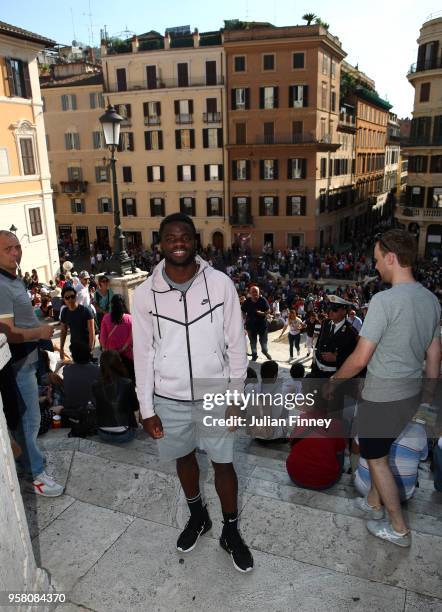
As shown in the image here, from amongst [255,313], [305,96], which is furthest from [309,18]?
[255,313]

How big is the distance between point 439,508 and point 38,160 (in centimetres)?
2431

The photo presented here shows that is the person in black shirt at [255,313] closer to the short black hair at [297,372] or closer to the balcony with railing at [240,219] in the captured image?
the short black hair at [297,372]

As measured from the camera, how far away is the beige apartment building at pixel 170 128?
34562mm

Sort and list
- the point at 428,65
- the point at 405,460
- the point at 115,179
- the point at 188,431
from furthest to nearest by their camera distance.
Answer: the point at 428,65, the point at 115,179, the point at 405,460, the point at 188,431

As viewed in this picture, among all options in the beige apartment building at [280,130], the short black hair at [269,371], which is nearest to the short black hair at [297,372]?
the short black hair at [269,371]

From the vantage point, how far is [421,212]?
111 feet

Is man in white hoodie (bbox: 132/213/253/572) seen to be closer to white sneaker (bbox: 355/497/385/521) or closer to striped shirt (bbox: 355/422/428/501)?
white sneaker (bbox: 355/497/385/521)

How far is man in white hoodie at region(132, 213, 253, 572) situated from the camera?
2.71 metres

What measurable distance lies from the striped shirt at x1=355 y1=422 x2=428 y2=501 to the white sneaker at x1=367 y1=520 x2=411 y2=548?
0.48 m

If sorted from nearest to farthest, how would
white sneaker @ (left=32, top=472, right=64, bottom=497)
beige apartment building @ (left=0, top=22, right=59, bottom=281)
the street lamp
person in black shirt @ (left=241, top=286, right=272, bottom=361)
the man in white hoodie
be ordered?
the man in white hoodie < white sneaker @ (left=32, top=472, right=64, bottom=497) < the street lamp < person in black shirt @ (left=241, top=286, right=272, bottom=361) < beige apartment building @ (left=0, top=22, right=59, bottom=281)

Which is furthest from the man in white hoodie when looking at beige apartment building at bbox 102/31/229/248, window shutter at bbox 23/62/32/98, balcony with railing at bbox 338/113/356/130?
balcony with railing at bbox 338/113/356/130

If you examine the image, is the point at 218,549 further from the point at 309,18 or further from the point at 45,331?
the point at 309,18

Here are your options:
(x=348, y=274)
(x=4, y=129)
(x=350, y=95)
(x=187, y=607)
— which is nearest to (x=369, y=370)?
(x=187, y=607)

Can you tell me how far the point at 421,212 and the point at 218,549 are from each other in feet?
115
